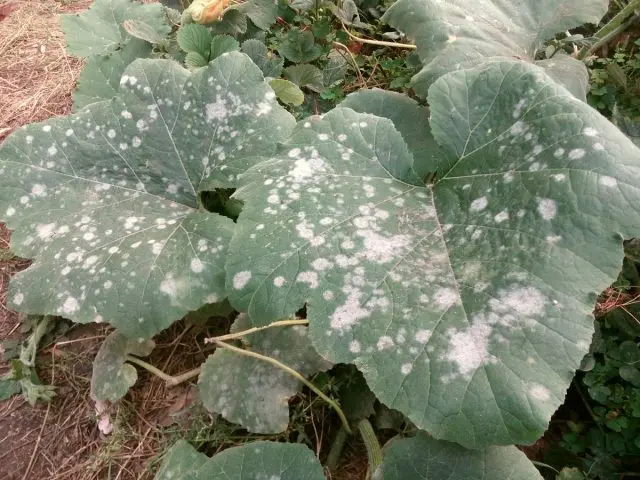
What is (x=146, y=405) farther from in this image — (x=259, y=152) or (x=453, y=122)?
(x=453, y=122)

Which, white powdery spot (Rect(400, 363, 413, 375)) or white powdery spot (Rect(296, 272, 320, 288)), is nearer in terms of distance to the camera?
white powdery spot (Rect(400, 363, 413, 375))

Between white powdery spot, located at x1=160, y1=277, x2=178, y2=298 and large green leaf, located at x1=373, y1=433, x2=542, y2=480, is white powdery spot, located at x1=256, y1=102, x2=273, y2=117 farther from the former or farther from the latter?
large green leaf, located at x1=373, y1=433, x2=542, y2=480

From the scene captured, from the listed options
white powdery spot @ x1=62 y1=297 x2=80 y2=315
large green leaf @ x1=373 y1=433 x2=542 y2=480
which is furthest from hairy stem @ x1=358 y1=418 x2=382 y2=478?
white powdery spot @ x1=62 y1=297 x2=80 y2=315

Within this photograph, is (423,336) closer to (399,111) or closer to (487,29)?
(399,111)

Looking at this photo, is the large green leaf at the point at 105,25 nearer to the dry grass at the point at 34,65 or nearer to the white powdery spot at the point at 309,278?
the dry grass at the point at 34,65

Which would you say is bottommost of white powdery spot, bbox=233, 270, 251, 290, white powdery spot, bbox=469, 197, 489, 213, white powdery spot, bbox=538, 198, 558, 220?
white powdery spot, bbox=233, 270, 251, 290

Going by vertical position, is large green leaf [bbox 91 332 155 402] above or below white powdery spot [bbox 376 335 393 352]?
below

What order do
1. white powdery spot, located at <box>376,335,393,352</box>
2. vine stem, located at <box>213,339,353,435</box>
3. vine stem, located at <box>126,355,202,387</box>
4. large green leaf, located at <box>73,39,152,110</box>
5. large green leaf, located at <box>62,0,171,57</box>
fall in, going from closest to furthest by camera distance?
white powdery spot, located at <box>376,335,393,352</box>, vine stem, located at <box>213,339,353,435</box>, vine stem, located at <box>126,355,202,387</box>, large green leaf, located at <box>73,39,152,110</box>, large green leaf, located at <box>62,0,171,57</box>
